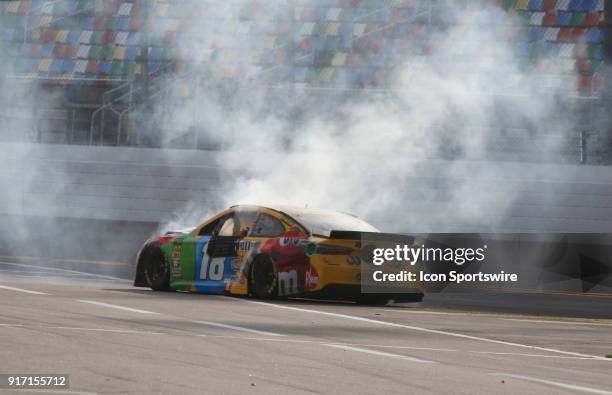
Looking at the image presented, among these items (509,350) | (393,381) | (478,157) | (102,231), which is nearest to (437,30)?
(478,157)

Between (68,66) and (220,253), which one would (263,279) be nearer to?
(220,253)

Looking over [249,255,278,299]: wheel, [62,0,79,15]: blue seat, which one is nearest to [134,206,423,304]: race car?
[249,255,278,299]: wheel

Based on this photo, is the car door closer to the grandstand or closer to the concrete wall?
the concrete wall

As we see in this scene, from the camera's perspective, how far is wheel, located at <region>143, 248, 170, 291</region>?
15.0 metres

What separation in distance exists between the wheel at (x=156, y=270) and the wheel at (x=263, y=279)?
55.1 inches

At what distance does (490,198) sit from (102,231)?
8219 mm

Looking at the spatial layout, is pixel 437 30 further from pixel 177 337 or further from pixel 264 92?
pixel 177 337

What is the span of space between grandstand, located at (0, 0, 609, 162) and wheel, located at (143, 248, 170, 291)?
1468 centimetres

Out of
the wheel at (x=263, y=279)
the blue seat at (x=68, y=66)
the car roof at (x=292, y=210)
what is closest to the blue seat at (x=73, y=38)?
the blue seat at (x=68, y=66)

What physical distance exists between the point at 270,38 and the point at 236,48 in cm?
81

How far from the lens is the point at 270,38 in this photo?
30.2m

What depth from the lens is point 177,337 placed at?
30.0 ft

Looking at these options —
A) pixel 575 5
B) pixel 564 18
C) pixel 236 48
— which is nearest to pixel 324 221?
pixel 564 18

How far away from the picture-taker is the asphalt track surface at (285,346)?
6980mm
